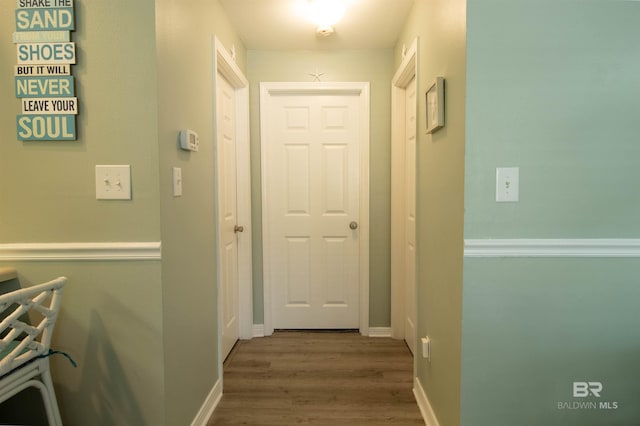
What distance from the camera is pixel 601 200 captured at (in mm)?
1295

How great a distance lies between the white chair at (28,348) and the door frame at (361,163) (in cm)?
172

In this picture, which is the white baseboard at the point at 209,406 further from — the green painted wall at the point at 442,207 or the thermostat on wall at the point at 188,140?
the thermostat on wall at the point at 188,140

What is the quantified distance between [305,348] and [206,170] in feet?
5.07

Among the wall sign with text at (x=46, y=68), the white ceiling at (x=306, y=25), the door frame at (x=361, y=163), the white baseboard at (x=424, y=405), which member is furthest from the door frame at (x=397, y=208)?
the wall sign with text at (x=46, y=68)

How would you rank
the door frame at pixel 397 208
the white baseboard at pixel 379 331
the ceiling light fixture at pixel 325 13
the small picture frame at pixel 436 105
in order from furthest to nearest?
1. the white baseboard at pixel 379 331
2. the door frame at pixel 397 208
3. the ceiling light fixture at pixel 325 13
4. the small picture frame at pixel 436 105

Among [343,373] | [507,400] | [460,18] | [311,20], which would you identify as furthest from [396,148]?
[507,400]

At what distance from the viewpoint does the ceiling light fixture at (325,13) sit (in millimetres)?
2101

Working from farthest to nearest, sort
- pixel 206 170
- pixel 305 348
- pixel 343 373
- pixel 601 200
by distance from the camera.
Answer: pixel 305 348 < pixel 343 373 < pixel 206 170 < pixel 601 200

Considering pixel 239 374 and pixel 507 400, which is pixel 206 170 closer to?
pixel 239 374

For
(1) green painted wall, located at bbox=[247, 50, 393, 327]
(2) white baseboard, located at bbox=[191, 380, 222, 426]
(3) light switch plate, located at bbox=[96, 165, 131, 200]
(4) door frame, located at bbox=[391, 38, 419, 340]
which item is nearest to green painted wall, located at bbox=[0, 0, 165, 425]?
(3) light switch plate, located at bbox=[96, 165, 131, 200]

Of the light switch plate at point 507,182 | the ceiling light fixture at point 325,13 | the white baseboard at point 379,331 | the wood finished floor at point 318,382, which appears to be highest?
the ceiling light fixture at point 325,13

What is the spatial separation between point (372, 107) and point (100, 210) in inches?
81.9

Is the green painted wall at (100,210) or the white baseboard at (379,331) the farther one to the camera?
the white baseboard at (379,331)

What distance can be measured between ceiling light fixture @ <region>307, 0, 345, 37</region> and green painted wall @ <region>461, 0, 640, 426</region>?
111 cm
